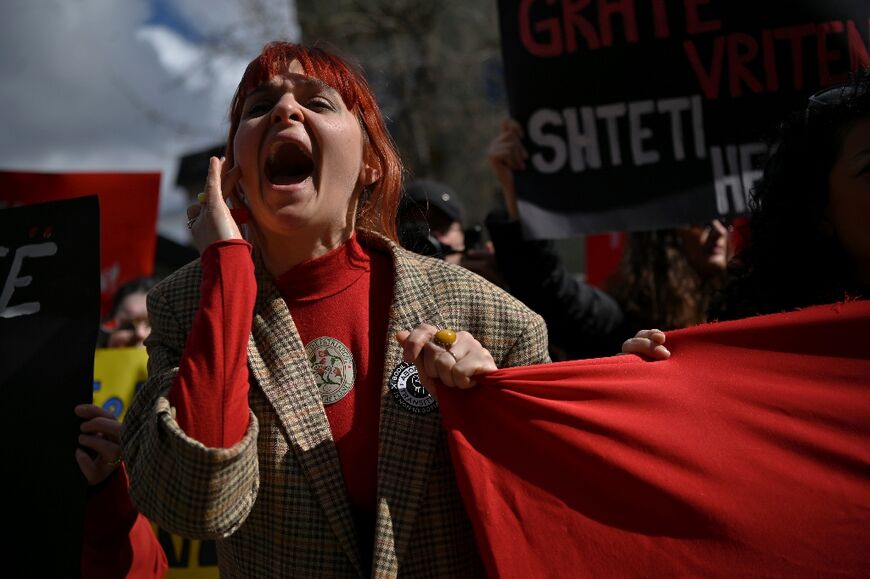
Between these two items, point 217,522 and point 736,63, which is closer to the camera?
point 217,522

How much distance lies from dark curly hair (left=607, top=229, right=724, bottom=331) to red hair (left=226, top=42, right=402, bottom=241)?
4.46ft

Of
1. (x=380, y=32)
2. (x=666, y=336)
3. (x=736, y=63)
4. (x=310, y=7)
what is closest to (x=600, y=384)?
(x=666, y=336)

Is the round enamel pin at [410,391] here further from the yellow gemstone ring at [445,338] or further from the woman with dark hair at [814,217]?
the woman with dark hair at [814,217]

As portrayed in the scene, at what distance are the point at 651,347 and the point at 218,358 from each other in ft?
2.80

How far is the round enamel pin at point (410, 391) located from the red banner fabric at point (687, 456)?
5cm

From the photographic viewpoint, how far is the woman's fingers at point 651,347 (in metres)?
1.75

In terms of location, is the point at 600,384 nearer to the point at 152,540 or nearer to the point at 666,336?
the point at 666,336

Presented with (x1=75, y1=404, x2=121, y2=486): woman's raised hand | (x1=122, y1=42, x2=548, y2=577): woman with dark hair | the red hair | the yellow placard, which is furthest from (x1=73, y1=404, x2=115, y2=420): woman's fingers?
the yellow placard

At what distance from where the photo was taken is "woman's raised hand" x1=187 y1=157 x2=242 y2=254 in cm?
160

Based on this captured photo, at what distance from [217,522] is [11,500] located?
84cm

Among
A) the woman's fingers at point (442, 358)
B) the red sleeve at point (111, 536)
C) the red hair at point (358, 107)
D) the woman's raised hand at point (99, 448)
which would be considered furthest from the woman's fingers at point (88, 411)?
the woman's fingers at point (442, 358)

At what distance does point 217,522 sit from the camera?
1.45m

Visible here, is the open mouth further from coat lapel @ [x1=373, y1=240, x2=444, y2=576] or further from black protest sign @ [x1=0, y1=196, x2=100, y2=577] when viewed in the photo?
black protest sign @ [x1=0, y1=196, x2=100, y2=577]

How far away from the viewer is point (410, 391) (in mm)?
1654
